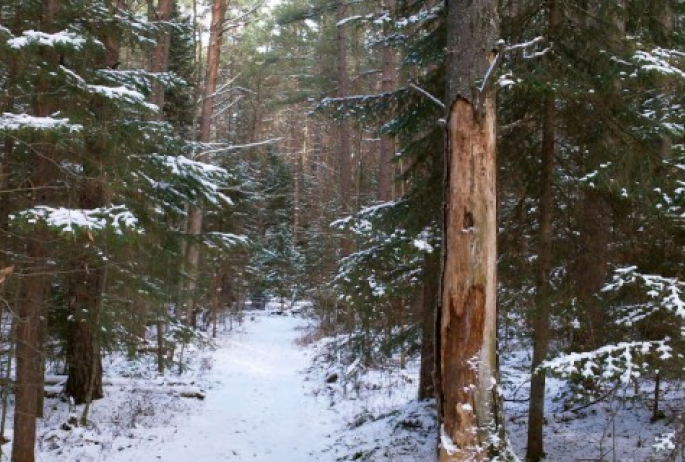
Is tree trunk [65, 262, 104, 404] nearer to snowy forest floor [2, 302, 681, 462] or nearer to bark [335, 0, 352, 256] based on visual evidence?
snowy forest floor [2, 302, 681, 462]

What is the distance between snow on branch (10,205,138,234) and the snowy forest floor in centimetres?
395

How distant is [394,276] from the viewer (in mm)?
9094

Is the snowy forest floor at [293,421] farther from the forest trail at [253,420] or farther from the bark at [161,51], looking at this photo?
the bark at [161,51]

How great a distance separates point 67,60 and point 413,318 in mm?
6825

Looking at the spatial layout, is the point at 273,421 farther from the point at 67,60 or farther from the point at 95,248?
the point at 67,60

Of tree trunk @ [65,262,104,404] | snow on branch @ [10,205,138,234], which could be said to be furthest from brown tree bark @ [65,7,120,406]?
snow on branch @ [10,205,138,234]

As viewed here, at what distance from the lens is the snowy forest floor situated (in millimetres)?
7738

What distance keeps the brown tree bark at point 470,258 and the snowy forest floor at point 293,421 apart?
207cm

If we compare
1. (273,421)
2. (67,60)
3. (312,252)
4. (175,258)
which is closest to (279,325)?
(312,252)

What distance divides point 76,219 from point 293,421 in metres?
7.01

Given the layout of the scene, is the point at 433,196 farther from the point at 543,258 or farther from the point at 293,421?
the point at 293,421

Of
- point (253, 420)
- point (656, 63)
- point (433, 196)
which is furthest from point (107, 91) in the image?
point (253, 420)

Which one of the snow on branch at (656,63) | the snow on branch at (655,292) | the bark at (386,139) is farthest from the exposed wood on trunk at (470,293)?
the bark at (386,139)

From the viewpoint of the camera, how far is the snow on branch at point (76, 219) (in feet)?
18.1
